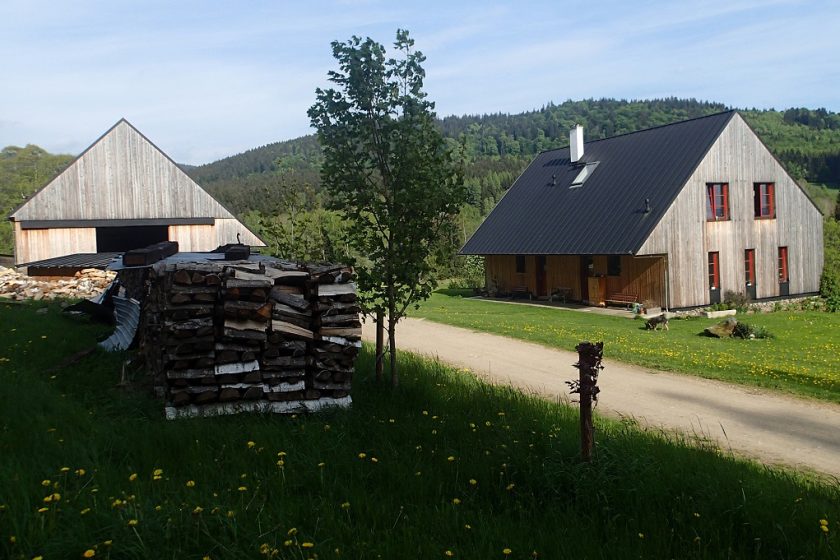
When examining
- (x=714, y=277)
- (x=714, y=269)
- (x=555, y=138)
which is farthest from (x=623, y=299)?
(x=555, y=138)

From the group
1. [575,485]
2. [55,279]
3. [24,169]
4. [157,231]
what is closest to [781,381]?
[575,485]

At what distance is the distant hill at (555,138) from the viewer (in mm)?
107312

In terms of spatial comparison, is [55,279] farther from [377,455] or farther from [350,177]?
[377,455]

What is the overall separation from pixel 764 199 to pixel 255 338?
27.7m

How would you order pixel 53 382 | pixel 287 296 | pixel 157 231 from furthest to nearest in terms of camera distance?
pixel 157 231 < pixel 53 382 < pixel 287 296

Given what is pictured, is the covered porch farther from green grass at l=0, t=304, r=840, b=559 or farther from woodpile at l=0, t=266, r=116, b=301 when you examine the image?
green grass at l=0, t=304, r=840, b=559

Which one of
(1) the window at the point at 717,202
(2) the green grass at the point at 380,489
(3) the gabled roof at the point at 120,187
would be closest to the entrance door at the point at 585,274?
(1) the window at the point at 717,202

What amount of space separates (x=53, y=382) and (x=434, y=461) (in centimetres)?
585

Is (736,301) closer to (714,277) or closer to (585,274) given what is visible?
(714,277)

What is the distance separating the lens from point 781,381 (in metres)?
11.8

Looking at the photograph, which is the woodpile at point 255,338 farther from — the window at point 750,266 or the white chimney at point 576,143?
the white chimney at point 576,143

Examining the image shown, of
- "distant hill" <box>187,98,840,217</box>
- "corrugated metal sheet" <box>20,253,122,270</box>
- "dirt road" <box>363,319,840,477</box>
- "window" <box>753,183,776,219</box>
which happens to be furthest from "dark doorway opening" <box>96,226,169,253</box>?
"distant hill" <box>187,98,840,217</box>

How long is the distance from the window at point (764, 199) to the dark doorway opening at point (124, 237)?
2688 cm

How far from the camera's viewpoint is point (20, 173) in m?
96.9
